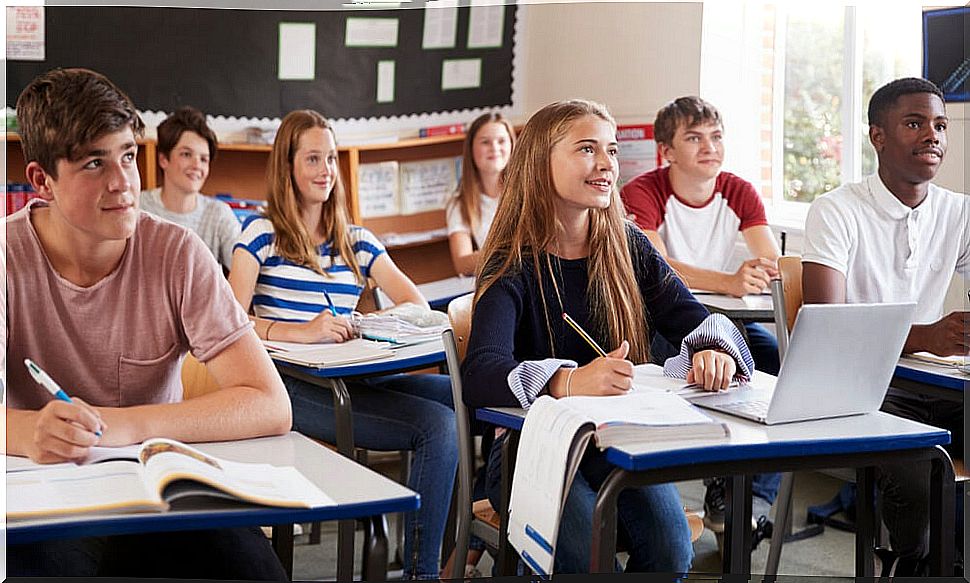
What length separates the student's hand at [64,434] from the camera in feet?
4.74

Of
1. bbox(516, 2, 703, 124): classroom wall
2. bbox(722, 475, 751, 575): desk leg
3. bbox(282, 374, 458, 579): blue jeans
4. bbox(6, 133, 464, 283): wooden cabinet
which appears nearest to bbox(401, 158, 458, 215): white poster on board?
bbox(6, 133, 464, 283): wooden cabinet

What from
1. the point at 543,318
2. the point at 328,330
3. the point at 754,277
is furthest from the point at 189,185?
the point at 543,318

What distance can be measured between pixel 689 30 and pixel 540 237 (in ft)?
6.55

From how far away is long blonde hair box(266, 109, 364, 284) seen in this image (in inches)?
118

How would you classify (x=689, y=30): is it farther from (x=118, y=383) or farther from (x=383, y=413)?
(x=118, y=383)

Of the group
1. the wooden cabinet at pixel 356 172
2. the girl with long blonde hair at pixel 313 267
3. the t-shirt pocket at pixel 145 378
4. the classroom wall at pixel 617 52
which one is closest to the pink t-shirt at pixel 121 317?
the t-shirt pocket at pixel 145 378

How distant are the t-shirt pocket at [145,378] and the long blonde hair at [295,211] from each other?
122 cm

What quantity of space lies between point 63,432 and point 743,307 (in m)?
1.99

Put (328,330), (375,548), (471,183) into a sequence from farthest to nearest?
(471,183), (328,330), (375,548)

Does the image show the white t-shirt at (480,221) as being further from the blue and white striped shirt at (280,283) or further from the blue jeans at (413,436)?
the blue jeans at (413,436)

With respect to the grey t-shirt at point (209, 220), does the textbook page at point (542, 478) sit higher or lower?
lower

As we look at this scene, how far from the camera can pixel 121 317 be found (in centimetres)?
176

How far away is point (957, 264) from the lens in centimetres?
279

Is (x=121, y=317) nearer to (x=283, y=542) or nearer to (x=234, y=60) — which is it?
(x=283, y=542)
